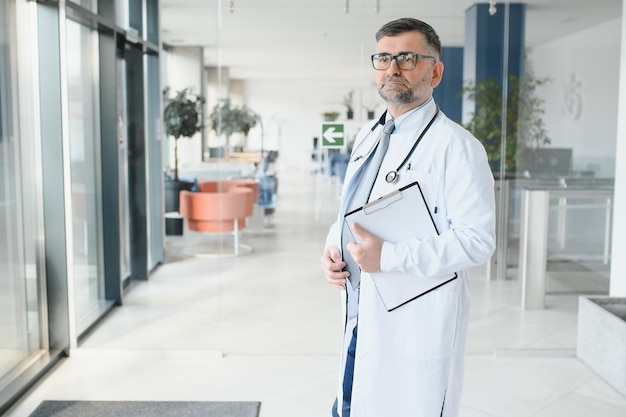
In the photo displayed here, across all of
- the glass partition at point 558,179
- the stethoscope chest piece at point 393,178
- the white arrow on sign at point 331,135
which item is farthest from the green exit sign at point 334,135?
the stethoscope chest piece at point 393,178

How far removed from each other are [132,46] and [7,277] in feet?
7.83

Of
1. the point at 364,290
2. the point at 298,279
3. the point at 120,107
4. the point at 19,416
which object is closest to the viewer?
the point at 364,290

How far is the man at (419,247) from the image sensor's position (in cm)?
194

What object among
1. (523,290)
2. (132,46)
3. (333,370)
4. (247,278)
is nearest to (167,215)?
(247,278)

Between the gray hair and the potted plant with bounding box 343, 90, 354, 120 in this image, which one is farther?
the potted plant with bounding box 343, 90, 354, 120

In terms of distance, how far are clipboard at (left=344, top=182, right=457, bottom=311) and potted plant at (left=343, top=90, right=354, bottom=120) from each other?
2773 millimetres

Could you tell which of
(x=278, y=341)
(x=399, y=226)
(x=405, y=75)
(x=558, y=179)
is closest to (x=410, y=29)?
(x=405, y=75)

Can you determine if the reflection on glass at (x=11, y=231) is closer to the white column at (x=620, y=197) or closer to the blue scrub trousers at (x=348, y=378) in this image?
the blue scrub trousers at (x=348, y=378)

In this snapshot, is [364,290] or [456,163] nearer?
[456,163]

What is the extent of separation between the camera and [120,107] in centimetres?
576

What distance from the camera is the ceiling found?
464cm

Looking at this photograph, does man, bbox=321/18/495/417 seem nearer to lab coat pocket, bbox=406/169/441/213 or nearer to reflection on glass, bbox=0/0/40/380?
lab coat pocket, bbox=406/169/441/213

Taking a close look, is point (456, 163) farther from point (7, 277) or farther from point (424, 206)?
point (7, 277)

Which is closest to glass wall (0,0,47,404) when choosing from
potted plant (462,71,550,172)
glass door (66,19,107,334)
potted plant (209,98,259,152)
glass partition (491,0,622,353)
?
Answer: glass door (66,19,107,334)
